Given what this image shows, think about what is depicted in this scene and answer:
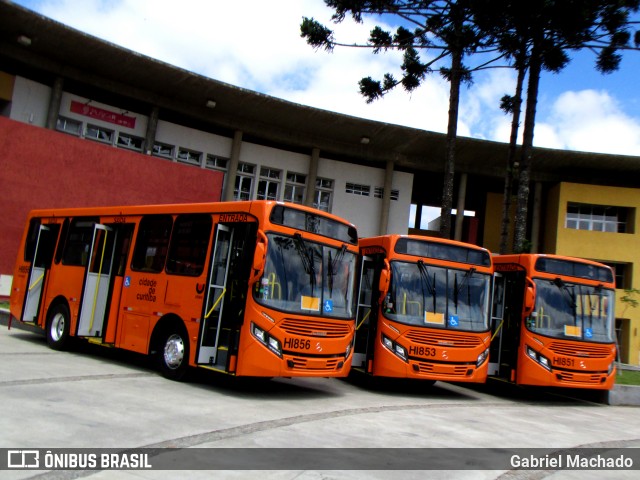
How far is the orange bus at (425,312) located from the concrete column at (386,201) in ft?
67.7

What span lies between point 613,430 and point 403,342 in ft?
11.2

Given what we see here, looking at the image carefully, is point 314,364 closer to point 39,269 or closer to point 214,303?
point 214,303

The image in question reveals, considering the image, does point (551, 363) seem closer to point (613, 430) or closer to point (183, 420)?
point (613, 430)

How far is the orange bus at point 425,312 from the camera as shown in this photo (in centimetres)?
1070

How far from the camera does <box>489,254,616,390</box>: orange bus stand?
1162 centimetres

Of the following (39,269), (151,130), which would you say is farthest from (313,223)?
(151,130)

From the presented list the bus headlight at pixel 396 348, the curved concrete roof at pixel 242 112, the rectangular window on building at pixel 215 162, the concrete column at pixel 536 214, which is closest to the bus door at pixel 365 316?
the bus headlight at pixel 396 348

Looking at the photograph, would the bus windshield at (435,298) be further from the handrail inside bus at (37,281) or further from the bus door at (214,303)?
the handrail inside bus at (37,281)

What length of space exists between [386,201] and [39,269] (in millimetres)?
21481

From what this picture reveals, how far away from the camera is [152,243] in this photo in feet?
34.9

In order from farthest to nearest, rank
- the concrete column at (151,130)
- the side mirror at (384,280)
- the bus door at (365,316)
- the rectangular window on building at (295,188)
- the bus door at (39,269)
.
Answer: the rectangular window on building at (295,188) < the concrete column at (151,130) < the bus door at (39,269) < the bus door at (365,316) < the side mirror at (384,280)

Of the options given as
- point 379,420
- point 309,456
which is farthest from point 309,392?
point 309,456

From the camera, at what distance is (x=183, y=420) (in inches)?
269

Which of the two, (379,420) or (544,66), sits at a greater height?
(544,66)
